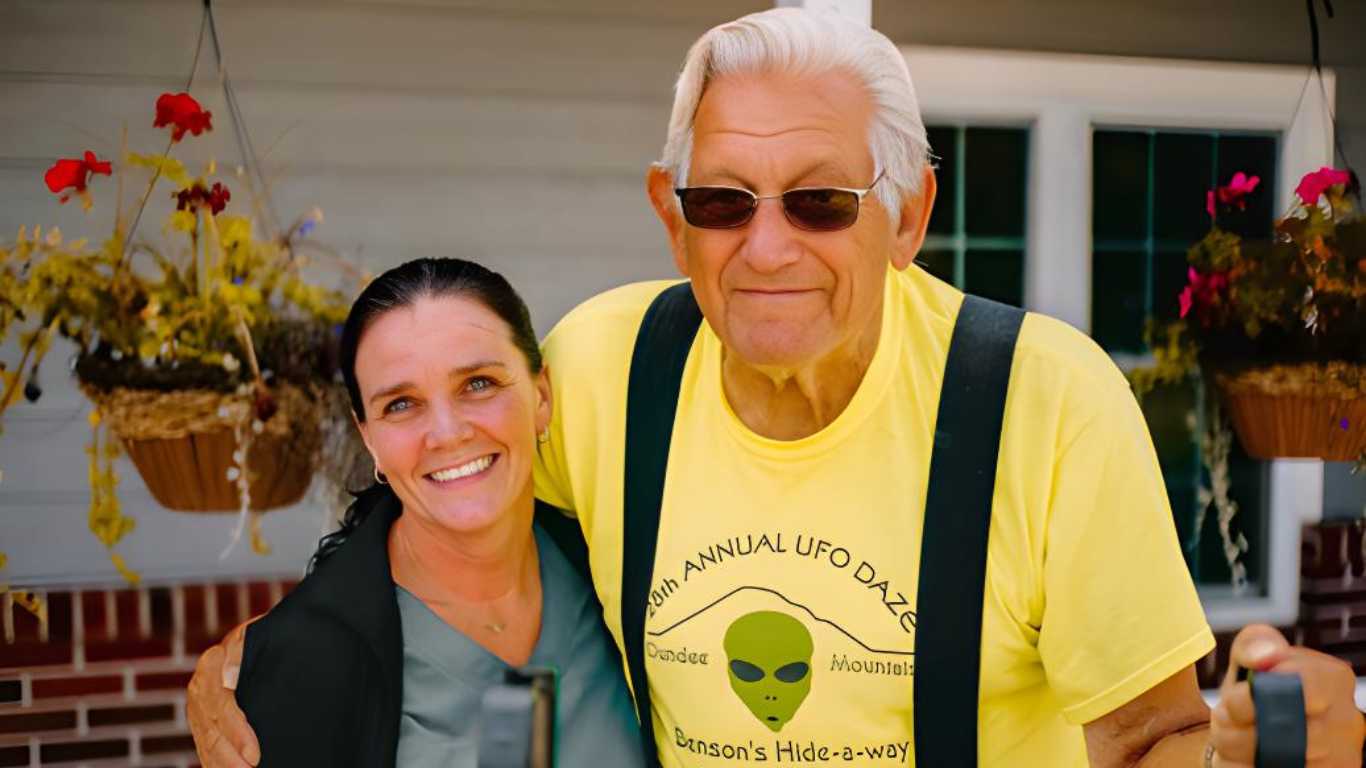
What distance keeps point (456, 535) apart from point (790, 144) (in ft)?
2.28

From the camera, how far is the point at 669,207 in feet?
5.15

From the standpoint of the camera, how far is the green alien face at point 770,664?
4.74 ft

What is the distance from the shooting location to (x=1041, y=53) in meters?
3.28

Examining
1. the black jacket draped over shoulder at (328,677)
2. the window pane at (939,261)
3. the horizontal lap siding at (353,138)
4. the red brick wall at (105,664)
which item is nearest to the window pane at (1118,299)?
the window pane at (939,261)

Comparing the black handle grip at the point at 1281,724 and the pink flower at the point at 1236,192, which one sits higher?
the pink flower at the point at 1236,192

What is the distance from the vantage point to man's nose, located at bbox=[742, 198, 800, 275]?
4.57ft

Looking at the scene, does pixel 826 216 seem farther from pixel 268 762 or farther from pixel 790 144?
pixel 268 762

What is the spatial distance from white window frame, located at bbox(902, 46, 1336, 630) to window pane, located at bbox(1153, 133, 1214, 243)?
99 millimetres

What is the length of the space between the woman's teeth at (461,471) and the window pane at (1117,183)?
2518 mm

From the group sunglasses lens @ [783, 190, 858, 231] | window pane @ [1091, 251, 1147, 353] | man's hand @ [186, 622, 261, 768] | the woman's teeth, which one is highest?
sunglasses lens @ [783, 190, 858, 231]

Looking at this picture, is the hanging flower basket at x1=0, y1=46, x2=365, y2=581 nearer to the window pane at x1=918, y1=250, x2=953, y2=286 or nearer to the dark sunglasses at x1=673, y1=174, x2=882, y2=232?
the dark sunglasses at x1=673, y1=174, x2=882, y2=232

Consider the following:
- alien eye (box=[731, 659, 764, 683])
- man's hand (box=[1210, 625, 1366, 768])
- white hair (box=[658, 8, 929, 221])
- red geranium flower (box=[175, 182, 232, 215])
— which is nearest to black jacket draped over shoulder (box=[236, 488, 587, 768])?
alien eye (box=[731, 659, 764, 683])

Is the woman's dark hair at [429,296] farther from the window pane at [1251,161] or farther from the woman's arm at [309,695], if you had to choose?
the window pane at [1251,161]

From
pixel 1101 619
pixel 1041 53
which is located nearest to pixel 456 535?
pixel 1101 619
